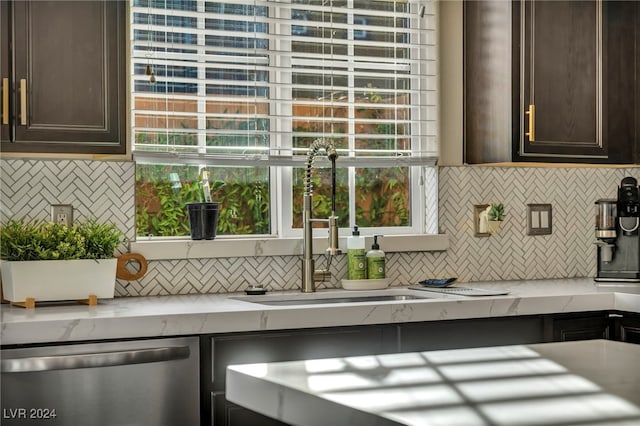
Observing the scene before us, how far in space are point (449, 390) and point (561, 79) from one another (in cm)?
253

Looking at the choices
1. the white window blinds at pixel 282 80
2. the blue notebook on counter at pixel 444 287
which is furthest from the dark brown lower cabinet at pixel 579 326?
the white window blinds at pixel 282 80

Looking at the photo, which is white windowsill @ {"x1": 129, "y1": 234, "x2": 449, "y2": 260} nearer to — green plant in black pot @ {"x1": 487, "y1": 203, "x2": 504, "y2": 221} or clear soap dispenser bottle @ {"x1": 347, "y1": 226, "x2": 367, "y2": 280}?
clear soap dispenser bottle @ {"x1": 347, "y1": 226, "x2": 367, "y2": 280}

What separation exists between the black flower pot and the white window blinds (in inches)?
8.1

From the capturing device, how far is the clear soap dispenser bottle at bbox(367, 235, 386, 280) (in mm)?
3561

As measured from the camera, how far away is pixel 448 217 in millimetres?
3891

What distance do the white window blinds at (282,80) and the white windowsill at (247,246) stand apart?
0.32m

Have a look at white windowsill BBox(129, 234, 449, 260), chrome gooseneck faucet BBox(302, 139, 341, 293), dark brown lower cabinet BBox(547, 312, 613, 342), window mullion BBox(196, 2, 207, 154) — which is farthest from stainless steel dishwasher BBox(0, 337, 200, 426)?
dark brown lower cabinet BBox(547, 312, 613, 342)

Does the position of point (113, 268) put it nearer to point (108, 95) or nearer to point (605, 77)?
point (108, 95)

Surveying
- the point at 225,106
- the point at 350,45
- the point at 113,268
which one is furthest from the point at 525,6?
the point at 113,268

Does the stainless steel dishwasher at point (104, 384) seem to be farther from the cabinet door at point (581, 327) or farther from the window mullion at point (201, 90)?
the cabinet door at point (581, 327)

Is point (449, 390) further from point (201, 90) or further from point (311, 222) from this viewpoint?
point (201, 90)

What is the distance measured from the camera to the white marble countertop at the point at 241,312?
2566 mm

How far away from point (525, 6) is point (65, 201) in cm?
200

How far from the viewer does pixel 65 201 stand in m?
3.28
